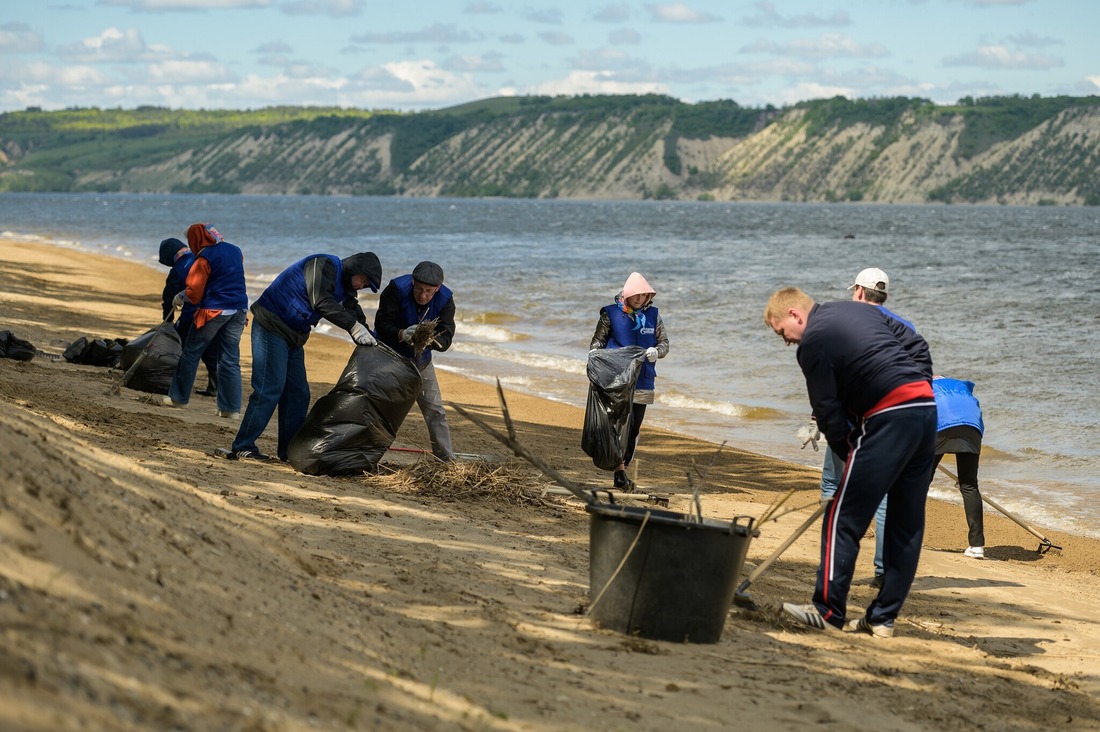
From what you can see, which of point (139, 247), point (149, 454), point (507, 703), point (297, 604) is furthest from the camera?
point (139, 247)

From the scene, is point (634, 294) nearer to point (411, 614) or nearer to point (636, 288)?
point (636, 288)

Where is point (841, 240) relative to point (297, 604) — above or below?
above

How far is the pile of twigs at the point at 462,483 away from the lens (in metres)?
8.14

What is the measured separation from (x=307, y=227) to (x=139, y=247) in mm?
27896

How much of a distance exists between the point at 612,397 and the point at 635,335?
47 centimetres

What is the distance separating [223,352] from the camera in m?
10.3

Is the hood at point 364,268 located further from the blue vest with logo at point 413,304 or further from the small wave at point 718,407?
the small wave at point 718,407

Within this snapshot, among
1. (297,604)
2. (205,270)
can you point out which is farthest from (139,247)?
(297,604)

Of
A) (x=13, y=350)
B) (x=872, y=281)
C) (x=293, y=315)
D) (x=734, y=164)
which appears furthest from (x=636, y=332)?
(x=734, y=164)

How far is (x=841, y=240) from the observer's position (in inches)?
2650

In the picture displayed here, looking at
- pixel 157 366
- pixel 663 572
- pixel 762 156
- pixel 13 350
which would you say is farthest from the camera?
pixel 762 156

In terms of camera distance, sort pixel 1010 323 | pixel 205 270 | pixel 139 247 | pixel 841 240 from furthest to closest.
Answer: pixel 841 240 → pixel 139 247 → pixel 1010 323 → pixel 205 270

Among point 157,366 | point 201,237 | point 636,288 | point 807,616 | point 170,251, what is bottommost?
point 807,616

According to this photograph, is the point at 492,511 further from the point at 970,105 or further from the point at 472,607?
the point at 970,105
